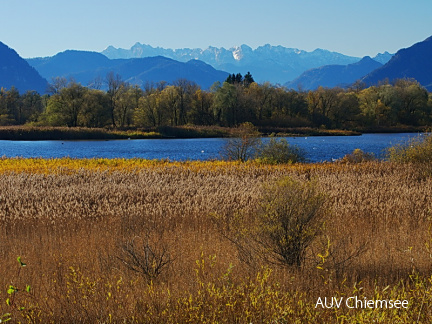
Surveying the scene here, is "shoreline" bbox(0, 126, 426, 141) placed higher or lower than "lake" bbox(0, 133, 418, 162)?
higher

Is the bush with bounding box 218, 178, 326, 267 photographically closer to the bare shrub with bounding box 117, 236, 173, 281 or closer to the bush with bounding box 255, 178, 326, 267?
the bush with bounding box 255, 178, 326, 267

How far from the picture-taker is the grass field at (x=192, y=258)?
4988 mm

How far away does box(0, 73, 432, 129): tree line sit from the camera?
85.8 m

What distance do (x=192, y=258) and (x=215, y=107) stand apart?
86492 mm

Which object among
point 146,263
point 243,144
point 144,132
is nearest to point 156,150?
point 243,144

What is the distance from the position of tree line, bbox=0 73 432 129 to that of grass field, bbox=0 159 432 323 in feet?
233

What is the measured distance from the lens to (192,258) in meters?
7.58

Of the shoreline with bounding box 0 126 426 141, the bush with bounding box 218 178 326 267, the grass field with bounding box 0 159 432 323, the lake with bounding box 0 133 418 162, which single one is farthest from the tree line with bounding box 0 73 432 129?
the bush with bounding box 218 178 326 267

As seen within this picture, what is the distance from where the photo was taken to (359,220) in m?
10.9

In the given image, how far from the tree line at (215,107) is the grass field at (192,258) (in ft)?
233

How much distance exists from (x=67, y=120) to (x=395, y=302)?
3377 inches

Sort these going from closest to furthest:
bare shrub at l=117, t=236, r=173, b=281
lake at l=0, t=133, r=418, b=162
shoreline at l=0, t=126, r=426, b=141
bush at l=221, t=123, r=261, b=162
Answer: bare shrub at l=117, t=236, r=173, b=281 → bush at l=221, t=123, r=261, b=162 → lake at l=0, t=133, r=418, b=162 → shoreline at l=0, t=126, r=426, b=141

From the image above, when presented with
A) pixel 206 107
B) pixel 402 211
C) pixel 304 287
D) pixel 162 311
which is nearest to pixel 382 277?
pixel 304 287

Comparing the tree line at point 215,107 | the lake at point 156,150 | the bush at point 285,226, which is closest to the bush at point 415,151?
the lake at point 156,150
